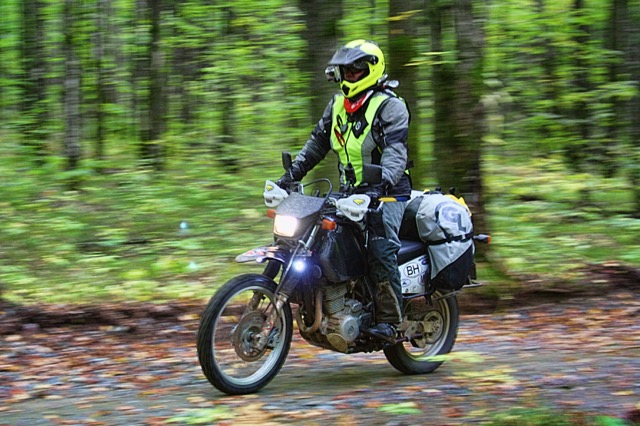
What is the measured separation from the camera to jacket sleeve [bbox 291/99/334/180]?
246 inches

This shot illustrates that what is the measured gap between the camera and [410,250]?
613 centimetres

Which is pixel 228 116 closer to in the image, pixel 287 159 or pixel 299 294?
pixel 287 159

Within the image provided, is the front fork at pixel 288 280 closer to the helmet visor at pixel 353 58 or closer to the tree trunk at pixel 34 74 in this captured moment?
the helmet visor at pixel 353 58

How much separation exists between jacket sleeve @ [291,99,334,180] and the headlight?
2.32ft

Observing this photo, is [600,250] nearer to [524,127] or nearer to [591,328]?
[591,328]

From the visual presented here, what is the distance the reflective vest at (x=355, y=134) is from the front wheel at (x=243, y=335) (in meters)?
1.18

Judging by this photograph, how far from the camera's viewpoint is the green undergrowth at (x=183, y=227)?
8.94 m

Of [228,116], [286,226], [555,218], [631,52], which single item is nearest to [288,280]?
[286,226]

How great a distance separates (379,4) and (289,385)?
7184mm

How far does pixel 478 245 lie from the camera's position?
8.77 metres

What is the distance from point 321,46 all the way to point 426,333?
3625mm

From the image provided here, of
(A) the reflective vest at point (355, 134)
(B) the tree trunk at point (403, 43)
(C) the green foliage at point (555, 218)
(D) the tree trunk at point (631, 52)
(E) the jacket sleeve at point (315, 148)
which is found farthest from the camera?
(D) the tree trunk at point (631, 52)

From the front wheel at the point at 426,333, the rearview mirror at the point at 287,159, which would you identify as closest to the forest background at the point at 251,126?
the front wheel at the point at 426,333

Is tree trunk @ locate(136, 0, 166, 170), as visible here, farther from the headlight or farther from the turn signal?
the turn signal
